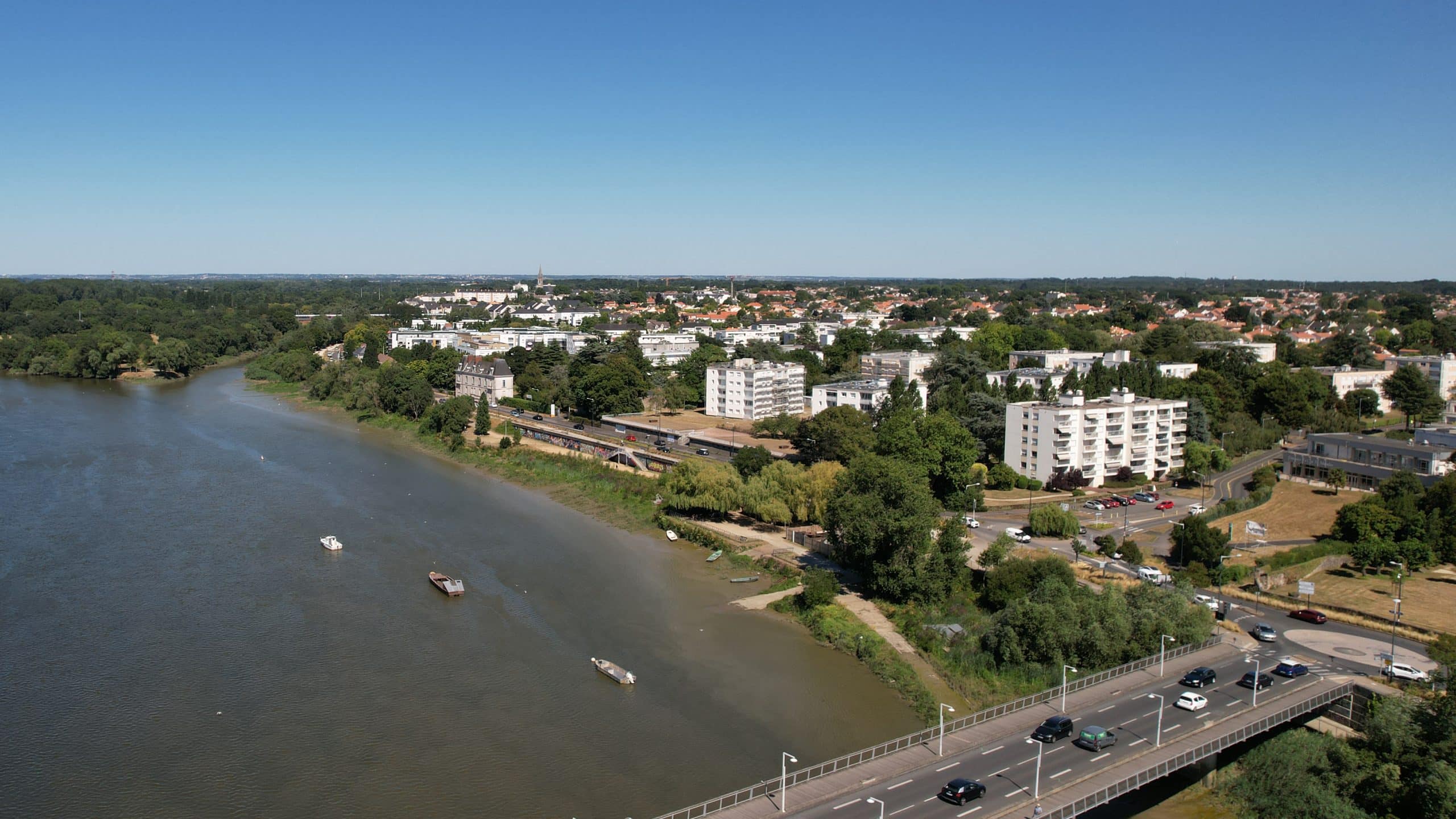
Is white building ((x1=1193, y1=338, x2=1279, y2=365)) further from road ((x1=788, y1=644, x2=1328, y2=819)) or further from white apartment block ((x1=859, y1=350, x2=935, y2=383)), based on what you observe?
road ((x1=788, y1=644, x2=1328, y2=819))

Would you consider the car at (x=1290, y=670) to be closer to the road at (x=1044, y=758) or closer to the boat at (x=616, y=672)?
the road at (x=1044, y=758)

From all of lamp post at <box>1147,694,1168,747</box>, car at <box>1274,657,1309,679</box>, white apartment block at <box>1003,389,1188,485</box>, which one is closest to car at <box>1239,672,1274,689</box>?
car at <box>1274,657,1309,679</box>

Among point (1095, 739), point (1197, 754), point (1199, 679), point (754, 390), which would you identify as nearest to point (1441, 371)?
point (754, 390)

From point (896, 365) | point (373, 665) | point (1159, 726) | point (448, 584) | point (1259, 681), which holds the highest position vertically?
point (896, 365)


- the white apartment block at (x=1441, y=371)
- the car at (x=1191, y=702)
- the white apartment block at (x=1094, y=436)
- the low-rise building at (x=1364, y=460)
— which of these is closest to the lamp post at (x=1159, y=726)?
the car at (x=1191, y=702)

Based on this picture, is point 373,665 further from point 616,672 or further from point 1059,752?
point 1059,752

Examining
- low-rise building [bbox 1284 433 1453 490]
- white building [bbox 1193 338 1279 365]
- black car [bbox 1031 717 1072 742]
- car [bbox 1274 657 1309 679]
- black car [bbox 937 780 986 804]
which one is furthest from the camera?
white building [bbox 1193 338 1279 365]

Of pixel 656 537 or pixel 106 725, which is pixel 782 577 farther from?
pixel 106 725
